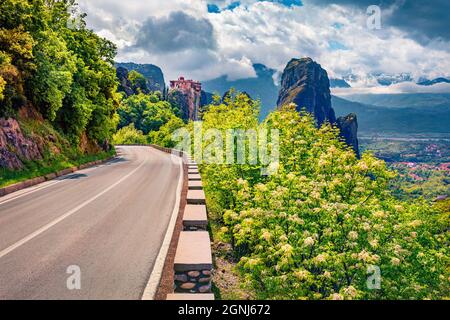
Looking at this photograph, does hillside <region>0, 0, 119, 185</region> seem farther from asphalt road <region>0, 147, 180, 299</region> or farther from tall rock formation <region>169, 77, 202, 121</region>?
tall rock formation <region>169, 77, 202, 121</region>

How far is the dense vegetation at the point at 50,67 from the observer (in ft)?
54.2

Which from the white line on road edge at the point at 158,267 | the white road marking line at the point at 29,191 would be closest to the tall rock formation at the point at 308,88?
the white road marking line at the point at 29,191

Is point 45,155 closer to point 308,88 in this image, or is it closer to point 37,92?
point 37,92

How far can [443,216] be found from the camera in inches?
365

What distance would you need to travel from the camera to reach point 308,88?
557 feet

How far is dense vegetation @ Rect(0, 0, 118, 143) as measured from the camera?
54.2 feet

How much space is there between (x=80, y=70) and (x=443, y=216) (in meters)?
27.4

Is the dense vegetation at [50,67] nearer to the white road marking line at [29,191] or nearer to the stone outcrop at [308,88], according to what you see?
the white road marking line at [29,191]

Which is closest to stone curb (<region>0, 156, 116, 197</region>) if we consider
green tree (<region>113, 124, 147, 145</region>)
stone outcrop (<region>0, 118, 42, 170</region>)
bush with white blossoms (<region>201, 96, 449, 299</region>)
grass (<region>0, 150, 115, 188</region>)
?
grass (<region>0, 150, 115, 188</region>)

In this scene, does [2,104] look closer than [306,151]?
No

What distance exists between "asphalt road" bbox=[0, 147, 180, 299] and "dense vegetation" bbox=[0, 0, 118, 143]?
6994 mm
